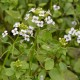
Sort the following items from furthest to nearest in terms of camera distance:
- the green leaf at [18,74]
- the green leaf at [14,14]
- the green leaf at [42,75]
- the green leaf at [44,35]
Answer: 1. the green leaf at [14,14]
2. the green leaf at [44,35]
3. the green leaf at [42,75]
4. the green leaf at [18,74]

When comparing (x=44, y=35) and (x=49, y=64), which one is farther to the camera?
(x=44, y=35)

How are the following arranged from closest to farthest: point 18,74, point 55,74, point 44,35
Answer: point 18,74, point 55,74, point 44,35

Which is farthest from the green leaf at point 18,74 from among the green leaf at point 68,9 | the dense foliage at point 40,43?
the green leaf at point 68,9

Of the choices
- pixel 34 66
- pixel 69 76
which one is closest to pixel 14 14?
pixel 34 66

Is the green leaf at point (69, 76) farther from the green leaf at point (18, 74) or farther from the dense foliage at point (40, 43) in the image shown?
the green leaf at point (18, 74)

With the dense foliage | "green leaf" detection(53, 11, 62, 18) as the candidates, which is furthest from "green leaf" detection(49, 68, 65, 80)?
"green leaf" detection(53, 11, 62, 18)

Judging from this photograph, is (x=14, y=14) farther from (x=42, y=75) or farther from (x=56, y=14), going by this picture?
(x=42, y=75)

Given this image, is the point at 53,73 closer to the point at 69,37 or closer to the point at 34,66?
the point at 34,66

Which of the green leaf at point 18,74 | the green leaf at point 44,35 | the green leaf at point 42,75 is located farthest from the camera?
the green leaf at point 44,35

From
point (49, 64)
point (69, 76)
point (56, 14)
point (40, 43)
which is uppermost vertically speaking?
point (56, 14)
